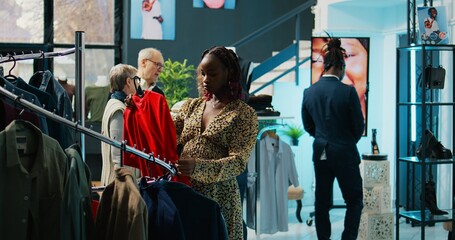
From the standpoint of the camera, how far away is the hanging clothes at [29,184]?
2023 mm

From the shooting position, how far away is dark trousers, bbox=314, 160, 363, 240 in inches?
207

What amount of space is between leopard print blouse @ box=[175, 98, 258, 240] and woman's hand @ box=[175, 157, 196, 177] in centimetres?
15

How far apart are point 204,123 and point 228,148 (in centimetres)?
16

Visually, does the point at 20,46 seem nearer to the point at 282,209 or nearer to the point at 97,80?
the point at 97,80

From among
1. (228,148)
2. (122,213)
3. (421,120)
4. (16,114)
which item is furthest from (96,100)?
Answer: (122,213)

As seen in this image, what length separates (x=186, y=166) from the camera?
8.94 feet

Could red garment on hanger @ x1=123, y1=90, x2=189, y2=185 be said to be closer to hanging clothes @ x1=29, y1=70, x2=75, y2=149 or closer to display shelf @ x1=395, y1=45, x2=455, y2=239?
hanging clothes @ x1=29, y1=70, x2=75, y2=149

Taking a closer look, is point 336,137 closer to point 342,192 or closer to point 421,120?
point 342,192

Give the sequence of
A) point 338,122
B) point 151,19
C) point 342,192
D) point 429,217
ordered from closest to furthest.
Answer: point 338,122 < point 342,192 < point 429,217 < point 151,19

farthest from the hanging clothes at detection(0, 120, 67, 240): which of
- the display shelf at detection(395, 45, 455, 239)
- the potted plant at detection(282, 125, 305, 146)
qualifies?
the potted plant at detection(282, 125, 305, 146)

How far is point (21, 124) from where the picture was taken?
2.12 m

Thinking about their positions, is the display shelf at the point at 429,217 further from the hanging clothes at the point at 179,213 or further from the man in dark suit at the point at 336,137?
the hanging clothes at the point at 179,213

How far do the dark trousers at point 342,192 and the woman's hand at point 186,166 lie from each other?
268cm

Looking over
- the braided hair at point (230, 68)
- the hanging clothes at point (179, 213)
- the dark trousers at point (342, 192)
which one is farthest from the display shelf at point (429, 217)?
the hanging clothes at point (179, 213)
